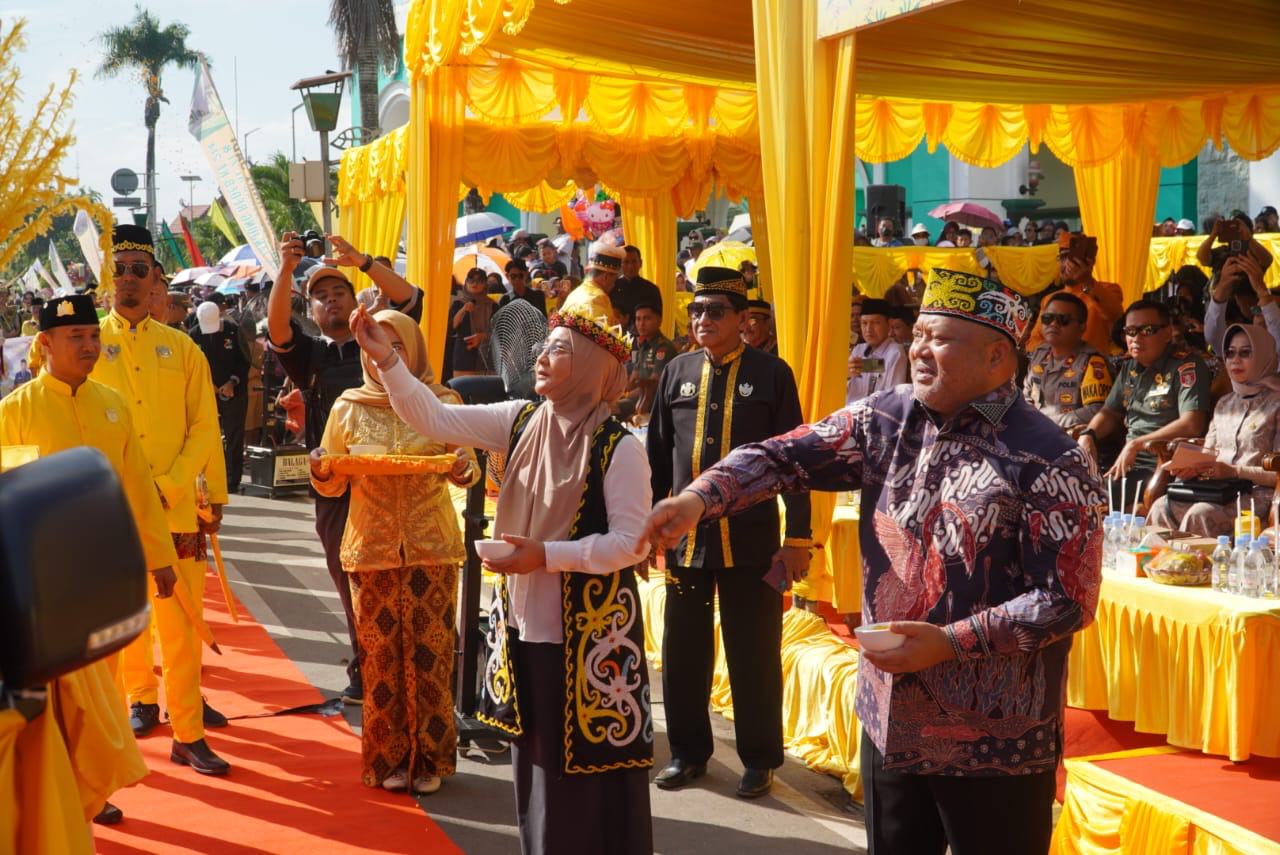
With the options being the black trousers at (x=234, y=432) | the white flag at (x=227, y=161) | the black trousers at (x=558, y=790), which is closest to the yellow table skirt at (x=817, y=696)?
the black trousers at (x=558, y=790)

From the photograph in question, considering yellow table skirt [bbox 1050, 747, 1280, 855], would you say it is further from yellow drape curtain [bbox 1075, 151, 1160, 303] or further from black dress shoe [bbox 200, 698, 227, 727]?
yellow drape curtain [bbox 1075, 151, 1160, 303]

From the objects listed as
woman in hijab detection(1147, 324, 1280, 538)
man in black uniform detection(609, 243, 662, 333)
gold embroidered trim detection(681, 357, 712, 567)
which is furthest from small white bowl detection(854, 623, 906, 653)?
man in black uniform detection(609, 243, 662, 333)

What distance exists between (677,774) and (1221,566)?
2.15 meters

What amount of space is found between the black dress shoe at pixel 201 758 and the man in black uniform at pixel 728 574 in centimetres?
175

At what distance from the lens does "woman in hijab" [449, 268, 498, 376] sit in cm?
1288

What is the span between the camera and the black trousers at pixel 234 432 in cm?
1352

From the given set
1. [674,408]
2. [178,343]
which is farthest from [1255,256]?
[178,343]

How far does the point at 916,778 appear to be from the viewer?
2809 mm

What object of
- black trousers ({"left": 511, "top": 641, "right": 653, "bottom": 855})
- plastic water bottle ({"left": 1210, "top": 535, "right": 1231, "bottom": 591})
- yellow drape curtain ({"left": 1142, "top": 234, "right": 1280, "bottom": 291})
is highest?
yellow drape curtain ({"left": 1142, "top": 234, "right": 1280, "bottom": 291})

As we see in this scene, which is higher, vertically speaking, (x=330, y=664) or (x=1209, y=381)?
(x=1209, y=381)

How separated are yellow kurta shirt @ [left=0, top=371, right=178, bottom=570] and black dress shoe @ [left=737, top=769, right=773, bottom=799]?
2.28 m

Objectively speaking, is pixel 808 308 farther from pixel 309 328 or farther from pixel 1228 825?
pixel 309 328

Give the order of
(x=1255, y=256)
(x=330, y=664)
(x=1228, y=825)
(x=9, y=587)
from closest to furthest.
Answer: (x=9, y=587) → (x=1228, y=825) → (x=330, y=664) → (x=1255, y=256)

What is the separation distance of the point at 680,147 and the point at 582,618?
9389 millimetres
